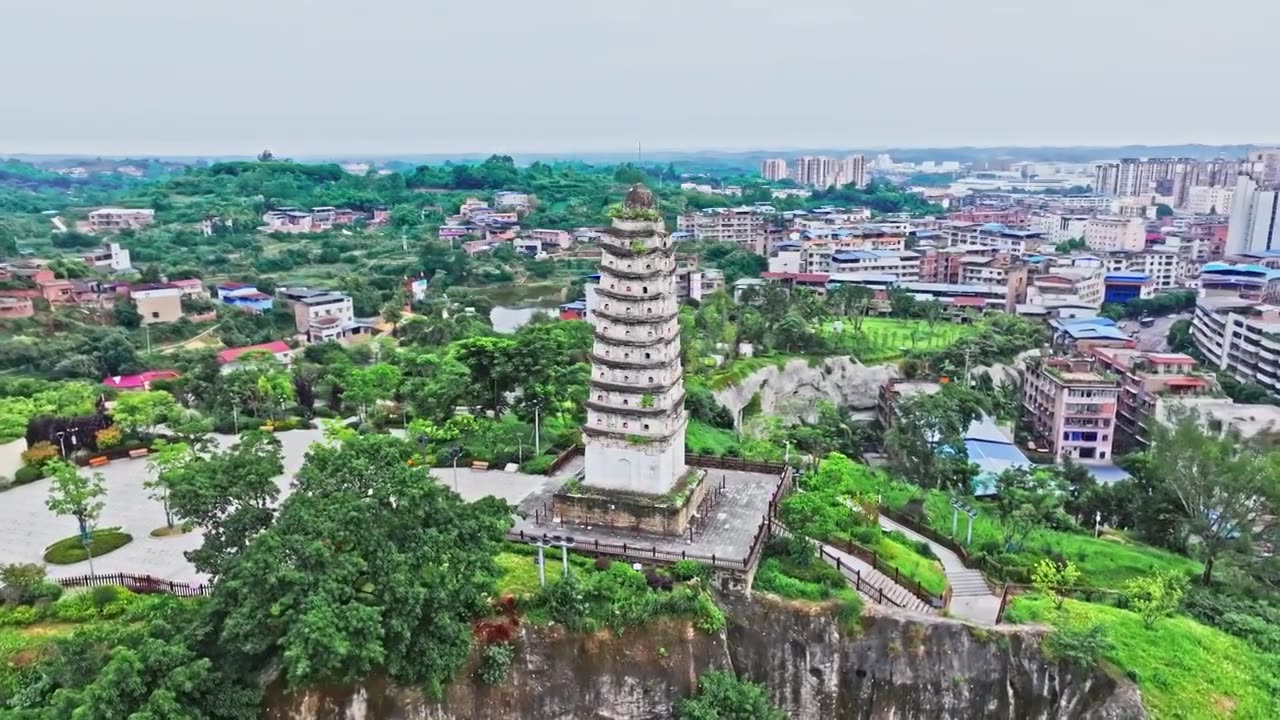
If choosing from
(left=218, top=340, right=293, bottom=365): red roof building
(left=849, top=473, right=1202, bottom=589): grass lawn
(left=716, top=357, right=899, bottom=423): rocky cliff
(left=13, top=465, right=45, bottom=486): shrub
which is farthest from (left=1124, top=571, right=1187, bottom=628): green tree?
(left=218, top=340, right=293, bottom=365): red roof building

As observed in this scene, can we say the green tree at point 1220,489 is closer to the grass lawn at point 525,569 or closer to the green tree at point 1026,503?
the green tree at point 1026,503

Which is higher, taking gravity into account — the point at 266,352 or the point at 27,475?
the point at 27,475

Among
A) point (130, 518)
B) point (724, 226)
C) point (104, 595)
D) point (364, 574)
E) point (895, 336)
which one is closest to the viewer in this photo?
point (364, 574)

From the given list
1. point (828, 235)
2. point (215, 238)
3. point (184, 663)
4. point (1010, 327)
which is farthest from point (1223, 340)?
point (215, 238)

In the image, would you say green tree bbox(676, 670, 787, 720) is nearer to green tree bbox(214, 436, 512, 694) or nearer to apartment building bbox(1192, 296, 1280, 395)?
green tree bbox(214, 436, 512, 694)

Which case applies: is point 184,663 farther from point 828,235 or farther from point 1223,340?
point 828,235

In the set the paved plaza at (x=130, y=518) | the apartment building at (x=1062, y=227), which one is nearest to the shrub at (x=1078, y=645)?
the paved plaza at (x=130, y=518)

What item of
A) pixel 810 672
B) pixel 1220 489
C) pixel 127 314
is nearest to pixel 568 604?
pixel 810 672

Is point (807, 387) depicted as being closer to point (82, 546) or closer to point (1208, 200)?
point (82, 546)
